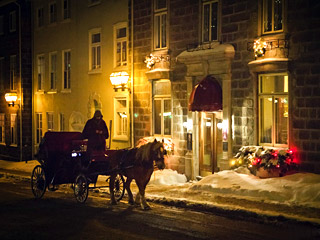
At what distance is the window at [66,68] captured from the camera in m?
26.3

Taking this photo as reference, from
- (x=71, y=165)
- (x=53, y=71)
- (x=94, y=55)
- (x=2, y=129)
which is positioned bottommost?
(x=71, y=165)

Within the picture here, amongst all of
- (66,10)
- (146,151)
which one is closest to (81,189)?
(146,151)

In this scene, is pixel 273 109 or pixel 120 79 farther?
pixel 120 79

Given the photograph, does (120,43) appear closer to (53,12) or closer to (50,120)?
(53,12)

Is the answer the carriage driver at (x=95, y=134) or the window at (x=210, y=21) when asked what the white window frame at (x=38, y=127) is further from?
the carriage driver at (x=95, y=134)

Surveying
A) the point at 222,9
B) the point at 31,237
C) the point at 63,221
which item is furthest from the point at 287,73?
the point at 31,237

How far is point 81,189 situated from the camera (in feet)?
43.1

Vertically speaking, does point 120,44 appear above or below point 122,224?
above

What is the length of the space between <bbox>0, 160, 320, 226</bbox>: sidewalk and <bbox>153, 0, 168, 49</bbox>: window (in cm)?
596

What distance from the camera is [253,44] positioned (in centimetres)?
1573

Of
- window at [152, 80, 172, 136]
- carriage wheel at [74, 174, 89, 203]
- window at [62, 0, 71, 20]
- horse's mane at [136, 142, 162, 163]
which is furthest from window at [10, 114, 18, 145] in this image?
horse's mane at [136, 142, 162, 163]

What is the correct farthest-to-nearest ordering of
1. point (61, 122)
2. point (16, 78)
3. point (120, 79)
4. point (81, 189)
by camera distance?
point (16, 78)
point (61, 122)
point (120, 79)
point (81, 189)

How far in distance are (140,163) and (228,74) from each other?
19.3 ft

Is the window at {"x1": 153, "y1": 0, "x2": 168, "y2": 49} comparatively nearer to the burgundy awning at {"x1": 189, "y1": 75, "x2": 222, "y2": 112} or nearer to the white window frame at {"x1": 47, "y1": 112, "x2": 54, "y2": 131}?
the burgundy awning at {"x1": 189, "y1": 75, "x2": 222, "y2": 112}
